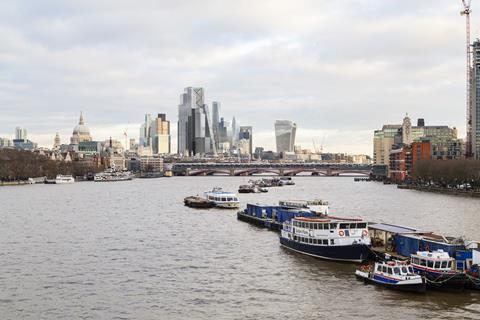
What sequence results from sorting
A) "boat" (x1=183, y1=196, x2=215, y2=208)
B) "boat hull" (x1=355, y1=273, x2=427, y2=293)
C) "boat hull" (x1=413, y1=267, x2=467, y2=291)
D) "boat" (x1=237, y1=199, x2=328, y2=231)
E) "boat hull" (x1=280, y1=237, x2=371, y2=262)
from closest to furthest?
"boat hull" (x1=355, y1=273, x2=427, y2=293) → "boat hull" (x1=413, y1=267, x2=467, y2=291) → "boat hull" (x1=280, y1=237, x2=371, y2=262) → "boat" (x1=237, y1=199, x2=328, y2=231) → "boat" (x1=183, y1=196, x2=215, y2=208)

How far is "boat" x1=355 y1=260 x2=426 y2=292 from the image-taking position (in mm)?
30891

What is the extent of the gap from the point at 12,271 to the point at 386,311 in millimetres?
20758

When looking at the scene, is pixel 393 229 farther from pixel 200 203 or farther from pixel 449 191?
pixel 449 191

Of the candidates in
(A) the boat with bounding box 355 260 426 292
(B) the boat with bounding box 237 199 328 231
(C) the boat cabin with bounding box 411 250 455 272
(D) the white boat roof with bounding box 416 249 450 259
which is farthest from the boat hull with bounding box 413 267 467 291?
(B) the boat with bounding box 237 199 328 231

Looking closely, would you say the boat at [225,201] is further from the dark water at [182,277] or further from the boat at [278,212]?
the dark water at [182,277]

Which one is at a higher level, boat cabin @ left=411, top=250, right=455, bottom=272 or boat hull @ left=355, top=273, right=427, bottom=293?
boat cabin @ left=411, top=250, right=455, bottom=272

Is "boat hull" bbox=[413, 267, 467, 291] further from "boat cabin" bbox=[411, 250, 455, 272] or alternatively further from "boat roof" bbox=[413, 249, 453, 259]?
"boat roof" bbox=[413, 249, 453, 259]

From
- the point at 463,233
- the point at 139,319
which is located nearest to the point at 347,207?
the point at 463,233

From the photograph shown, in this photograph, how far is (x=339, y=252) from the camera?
38.9 m

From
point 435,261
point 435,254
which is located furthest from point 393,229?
point 435,261

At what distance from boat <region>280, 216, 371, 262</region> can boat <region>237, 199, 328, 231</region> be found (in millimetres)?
11265

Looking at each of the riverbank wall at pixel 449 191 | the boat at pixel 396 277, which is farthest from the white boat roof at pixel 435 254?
the riverbank wall at pixel 449 191

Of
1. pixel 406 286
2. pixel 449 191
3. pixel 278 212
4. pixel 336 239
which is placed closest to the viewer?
pixel 406 286

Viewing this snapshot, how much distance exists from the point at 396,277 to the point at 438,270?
2.12 metres
